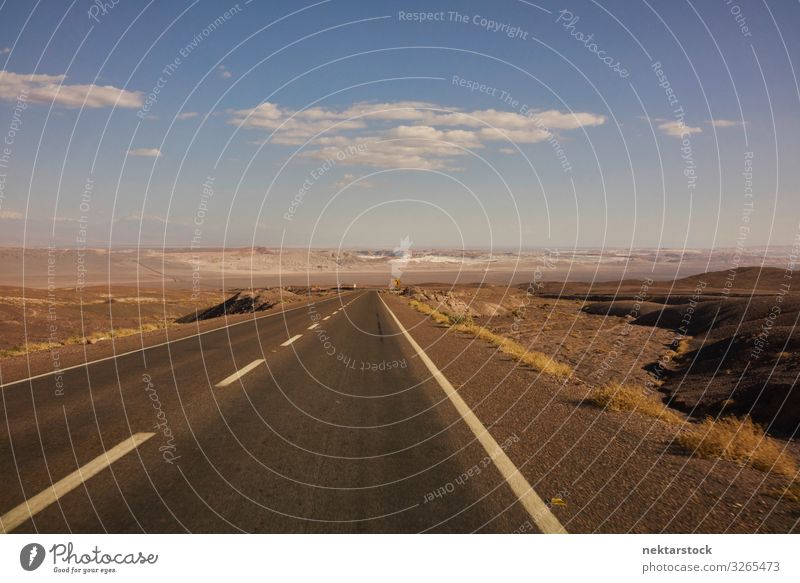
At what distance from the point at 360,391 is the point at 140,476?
4613 mm

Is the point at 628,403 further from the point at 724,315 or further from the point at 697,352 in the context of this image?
the point at 724,315

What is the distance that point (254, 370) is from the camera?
35.7 feet

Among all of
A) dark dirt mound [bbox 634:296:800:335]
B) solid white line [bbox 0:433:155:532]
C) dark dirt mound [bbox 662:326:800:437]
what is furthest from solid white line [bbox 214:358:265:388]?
dark dirt mound [bbox 634:296:800:335]

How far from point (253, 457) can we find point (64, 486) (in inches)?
65.1

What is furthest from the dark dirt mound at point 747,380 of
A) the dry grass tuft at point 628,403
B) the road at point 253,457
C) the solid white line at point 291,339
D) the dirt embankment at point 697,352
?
the solid white line at point 291,339

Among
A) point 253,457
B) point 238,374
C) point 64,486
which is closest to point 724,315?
point 238,374

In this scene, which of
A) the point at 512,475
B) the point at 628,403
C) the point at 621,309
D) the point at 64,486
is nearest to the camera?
the point at 64,486

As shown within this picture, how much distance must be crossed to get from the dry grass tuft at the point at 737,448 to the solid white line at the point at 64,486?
6284mm

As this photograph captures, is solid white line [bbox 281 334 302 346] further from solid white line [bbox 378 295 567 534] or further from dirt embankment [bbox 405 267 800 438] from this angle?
dirt embankment [bbox 405 267 800 438]

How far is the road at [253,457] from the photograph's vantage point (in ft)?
12.9

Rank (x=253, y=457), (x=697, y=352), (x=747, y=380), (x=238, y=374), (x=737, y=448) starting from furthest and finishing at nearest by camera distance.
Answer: (x=697, y=352), (x=747, y=380), (x=238, y=374), (x=737, y=448), (x=253, y=457)

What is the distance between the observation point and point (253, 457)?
539 cm

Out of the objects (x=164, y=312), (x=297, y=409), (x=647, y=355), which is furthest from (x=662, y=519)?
(x=164, y=312)

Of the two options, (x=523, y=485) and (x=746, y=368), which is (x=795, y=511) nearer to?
(x=523, y=485)
